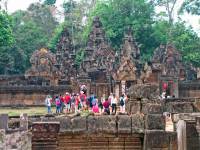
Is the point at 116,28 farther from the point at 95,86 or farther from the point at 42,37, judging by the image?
the point at 95,86

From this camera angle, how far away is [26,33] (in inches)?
2314

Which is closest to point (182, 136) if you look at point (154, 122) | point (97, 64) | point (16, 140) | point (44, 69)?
point (154, 122)

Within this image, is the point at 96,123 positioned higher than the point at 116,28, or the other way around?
the point at 116,28

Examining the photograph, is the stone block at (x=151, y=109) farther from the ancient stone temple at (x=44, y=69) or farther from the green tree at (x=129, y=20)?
the green tree at (x=129, y=20)

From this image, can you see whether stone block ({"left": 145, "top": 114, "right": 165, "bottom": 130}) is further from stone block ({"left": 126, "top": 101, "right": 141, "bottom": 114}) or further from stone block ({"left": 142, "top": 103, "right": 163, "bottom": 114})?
stone block ({"left": 126, "top": 101, "right": 141, "bottom": 114})

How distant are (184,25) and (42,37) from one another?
59.1ft

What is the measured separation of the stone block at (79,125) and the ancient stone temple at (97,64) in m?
22.2

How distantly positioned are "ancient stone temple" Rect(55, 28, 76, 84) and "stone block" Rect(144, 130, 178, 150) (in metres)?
31.3

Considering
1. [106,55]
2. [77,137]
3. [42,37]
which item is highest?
[42,37]

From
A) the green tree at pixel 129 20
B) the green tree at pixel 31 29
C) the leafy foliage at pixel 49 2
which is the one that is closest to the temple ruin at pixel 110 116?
the green tree at pixel 129 20

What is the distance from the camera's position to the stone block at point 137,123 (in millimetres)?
11812

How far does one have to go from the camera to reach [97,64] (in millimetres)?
44000

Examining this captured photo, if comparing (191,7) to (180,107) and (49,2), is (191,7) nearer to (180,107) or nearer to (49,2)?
(49,2)

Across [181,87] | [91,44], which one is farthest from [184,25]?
[181,87]
